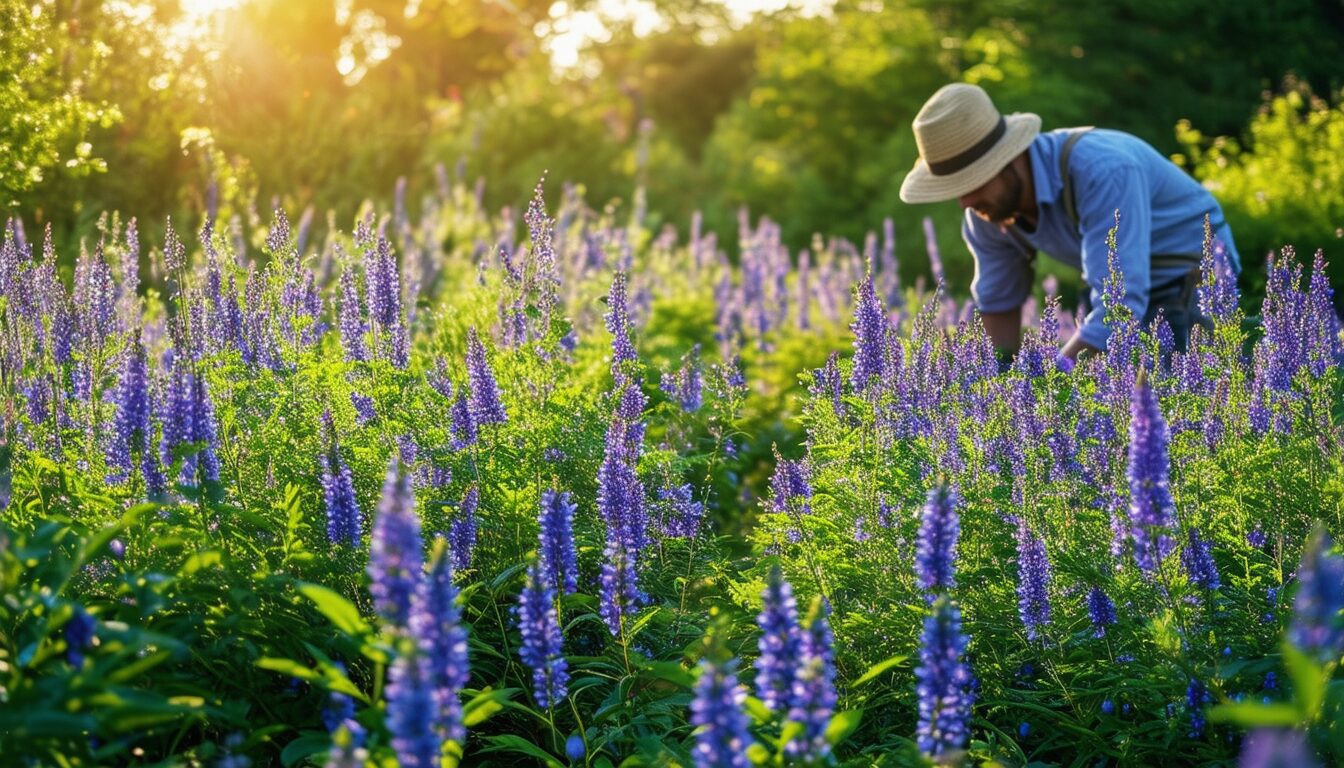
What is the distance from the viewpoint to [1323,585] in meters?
1.80

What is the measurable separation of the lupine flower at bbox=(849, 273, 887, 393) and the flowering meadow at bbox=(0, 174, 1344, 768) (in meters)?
0.01

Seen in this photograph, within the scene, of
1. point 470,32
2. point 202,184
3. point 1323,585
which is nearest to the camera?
point 1323,585

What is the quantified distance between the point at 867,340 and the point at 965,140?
7.93ft

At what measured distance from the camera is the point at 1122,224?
5551 millimetres

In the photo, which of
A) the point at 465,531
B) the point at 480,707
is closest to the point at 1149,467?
the point at 480,707

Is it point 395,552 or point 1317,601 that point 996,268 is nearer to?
point 1317,601

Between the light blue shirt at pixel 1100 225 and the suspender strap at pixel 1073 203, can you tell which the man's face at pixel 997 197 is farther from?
the suspender strap at pixel 1073 203

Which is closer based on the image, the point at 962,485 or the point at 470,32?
the point at 962,485

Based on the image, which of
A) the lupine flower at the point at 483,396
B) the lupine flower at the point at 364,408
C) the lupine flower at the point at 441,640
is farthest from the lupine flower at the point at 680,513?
the lupine flower at the point at 441,640

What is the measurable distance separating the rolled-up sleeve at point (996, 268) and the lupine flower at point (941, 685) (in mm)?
4501

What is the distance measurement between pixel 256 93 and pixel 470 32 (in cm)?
1025

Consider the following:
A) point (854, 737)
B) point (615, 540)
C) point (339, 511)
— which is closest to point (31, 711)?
point (339, 511)

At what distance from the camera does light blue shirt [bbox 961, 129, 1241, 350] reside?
553 cm

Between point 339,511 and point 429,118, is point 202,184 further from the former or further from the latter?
point 429,118
